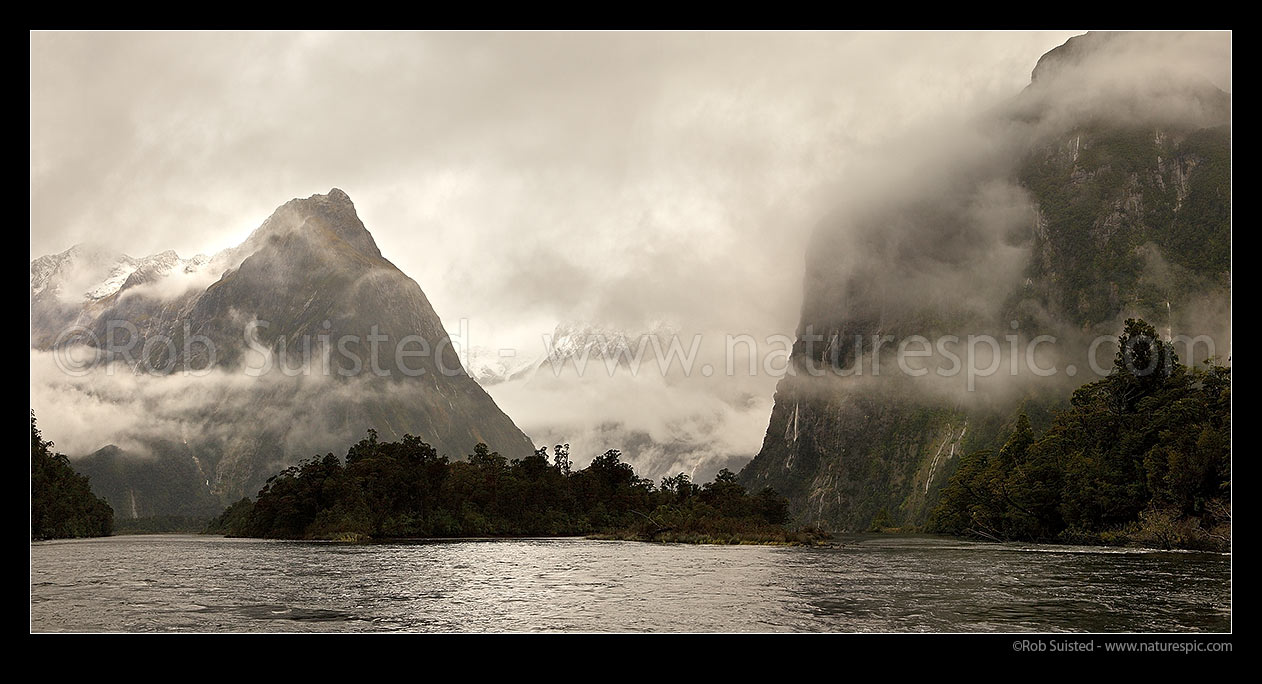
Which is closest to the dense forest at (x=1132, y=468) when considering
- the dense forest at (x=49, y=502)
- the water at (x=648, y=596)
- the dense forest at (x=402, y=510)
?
the water at (x=648, y=596)

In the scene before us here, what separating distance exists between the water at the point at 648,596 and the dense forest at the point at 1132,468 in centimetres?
1712

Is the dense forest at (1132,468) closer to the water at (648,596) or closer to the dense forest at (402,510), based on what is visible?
the water at (648,596)

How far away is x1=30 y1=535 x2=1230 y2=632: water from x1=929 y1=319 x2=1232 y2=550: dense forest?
17119 mm

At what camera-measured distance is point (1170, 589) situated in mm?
50125

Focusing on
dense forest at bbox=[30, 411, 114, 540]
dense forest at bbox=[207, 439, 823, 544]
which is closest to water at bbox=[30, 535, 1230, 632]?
dense forest at bbox=[207, 439, 823, 544]

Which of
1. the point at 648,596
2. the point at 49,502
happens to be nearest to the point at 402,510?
the point at 49,502

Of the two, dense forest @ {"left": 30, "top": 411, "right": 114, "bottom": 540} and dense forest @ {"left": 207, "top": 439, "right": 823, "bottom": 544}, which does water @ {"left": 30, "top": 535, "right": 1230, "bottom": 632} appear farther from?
dense forest @ {"left": 30, "top": 411, "right": 114, "bottom": 540}

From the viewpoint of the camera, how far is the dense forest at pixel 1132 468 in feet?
318

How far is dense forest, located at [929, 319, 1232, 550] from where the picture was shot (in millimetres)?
96812

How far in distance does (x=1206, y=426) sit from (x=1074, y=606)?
69529mm

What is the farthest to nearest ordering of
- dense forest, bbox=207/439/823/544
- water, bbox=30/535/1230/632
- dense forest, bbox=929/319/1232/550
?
dense forest, bbox=207/439/823/544 → dense forest, bbox=929/319/1232/550 → water, bbox=30/535/1230/632
